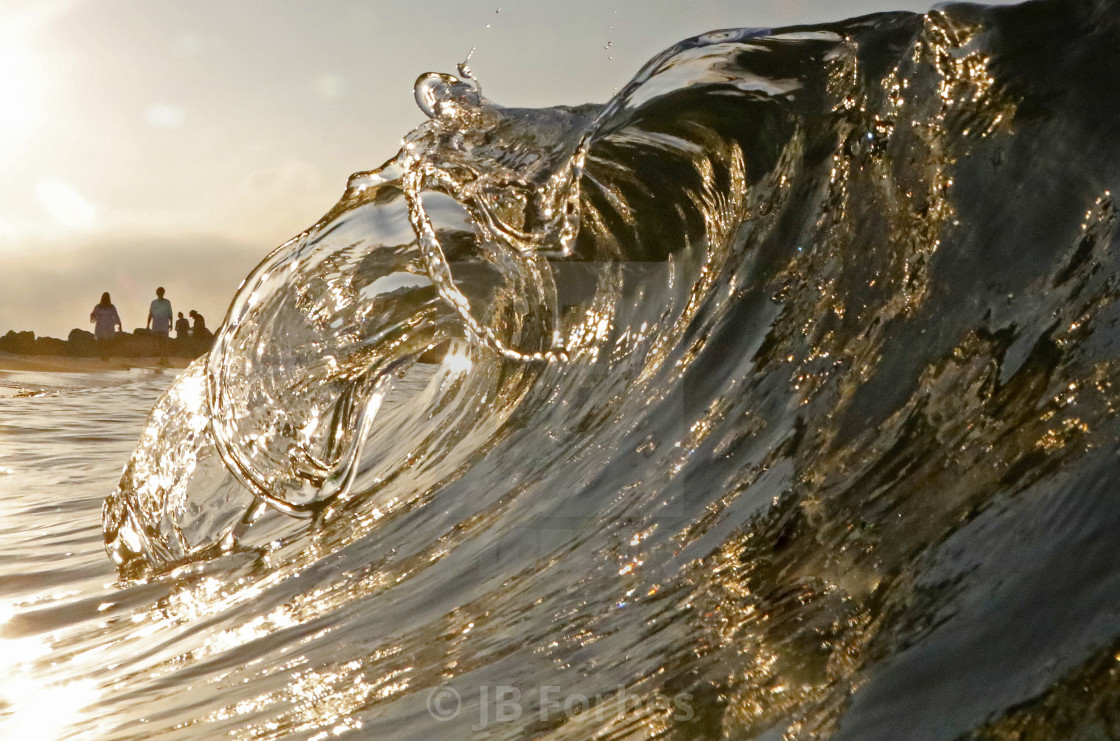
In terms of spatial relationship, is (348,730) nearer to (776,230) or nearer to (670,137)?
(776,230)

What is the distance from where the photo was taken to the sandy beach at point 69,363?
48.7ft

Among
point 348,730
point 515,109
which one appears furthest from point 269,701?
point 515,109

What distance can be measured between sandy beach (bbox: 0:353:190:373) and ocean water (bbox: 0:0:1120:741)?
485 inches

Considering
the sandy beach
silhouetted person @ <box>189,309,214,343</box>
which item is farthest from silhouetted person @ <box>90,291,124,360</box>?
silhouetted person @ <box>189,309,214,343</box>

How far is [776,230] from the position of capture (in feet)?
7.54

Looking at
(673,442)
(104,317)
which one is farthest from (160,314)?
(673,442)

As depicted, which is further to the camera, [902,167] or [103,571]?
[103,571]

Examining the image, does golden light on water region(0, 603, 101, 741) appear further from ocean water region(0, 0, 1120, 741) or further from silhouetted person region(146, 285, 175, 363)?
silhouetted person region(146, 285, 175, 363)

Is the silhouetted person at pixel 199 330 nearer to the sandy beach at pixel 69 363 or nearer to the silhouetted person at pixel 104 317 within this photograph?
the sandy beach at pixel 69 363

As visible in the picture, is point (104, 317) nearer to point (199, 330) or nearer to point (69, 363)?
point (69, 363)

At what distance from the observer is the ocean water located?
1100 mm

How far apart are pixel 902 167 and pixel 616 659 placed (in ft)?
3.76

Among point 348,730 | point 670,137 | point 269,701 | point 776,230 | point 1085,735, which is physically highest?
point 670,137

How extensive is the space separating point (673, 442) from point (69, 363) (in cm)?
1739
